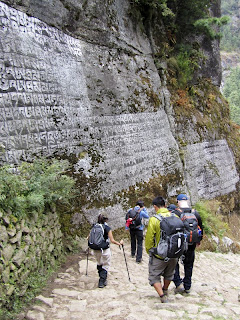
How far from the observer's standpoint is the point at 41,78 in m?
7.50

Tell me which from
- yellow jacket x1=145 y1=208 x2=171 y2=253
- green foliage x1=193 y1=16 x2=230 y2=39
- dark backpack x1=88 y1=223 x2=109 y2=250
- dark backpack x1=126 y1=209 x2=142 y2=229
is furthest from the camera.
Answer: green foliage x1=193 y1=16 x2=230 y2=39

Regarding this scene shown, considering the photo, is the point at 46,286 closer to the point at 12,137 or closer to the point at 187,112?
the point at 12,137

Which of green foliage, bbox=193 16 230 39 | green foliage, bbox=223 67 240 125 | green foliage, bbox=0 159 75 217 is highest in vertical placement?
green foliage, bbox=223 67 240 125

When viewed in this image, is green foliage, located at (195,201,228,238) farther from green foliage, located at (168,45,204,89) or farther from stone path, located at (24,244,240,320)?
green foliage, located at (168,45,204,89)

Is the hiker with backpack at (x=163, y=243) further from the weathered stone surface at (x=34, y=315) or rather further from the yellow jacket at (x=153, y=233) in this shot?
the weathered stone surface at (x=34, y=315)

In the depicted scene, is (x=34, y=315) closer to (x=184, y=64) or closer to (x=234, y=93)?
(x=184, y=64)

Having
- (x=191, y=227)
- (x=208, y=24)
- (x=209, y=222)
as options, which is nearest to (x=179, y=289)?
(x=191, y=227)

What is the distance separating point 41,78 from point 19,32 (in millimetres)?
1149

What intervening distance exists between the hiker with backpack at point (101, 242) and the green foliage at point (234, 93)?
40.6 m

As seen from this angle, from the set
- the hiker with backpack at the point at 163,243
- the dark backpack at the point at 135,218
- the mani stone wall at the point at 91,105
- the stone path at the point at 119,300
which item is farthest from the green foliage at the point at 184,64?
the hiker with backpack at the point at 163,243

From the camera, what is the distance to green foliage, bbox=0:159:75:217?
4852 millimetres

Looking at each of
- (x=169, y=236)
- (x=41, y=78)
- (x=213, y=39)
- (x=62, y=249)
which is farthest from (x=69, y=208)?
(x=213, y=39)

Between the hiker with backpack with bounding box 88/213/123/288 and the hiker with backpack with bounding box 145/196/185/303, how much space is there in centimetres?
92

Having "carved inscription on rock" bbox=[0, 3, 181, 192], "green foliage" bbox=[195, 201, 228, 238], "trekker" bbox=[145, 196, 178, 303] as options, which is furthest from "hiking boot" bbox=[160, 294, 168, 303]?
"green foliage" bbox=[195, 201, 228, 238]
